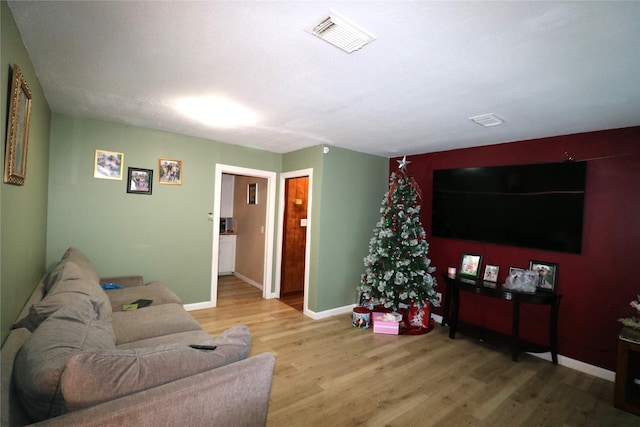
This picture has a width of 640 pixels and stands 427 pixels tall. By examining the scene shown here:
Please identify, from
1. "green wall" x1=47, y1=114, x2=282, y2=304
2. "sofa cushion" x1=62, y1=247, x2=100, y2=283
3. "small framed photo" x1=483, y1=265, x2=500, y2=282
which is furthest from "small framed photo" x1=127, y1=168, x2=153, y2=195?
"small framed photo" x1=483, y1=265, x2=500, y2=282

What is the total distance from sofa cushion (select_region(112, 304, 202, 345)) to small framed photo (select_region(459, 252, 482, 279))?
3.26m

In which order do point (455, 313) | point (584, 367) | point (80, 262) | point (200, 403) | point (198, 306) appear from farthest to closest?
point (198, 306) → point (455, 313) → point (584, 367) → point (80, 262) → point (200, 403)

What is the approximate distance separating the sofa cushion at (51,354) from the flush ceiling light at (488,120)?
3.30m

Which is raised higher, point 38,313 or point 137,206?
point 137,206

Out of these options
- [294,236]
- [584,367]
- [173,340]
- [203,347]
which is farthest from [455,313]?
[203,347]

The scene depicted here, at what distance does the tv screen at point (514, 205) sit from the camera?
3.19 metres

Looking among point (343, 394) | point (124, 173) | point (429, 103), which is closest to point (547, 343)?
point (343, 394)

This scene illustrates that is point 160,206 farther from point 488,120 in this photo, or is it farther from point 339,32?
point 488,120

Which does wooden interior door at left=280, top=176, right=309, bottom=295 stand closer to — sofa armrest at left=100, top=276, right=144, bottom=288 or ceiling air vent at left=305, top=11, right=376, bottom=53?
sofa armrest at left=100, top=276, right=144, bottom=288

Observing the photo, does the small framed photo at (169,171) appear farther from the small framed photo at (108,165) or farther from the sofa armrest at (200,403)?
the sofa armrest at (200,403)

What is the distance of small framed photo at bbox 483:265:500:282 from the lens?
372cm

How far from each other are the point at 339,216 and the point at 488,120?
2277 millimetres

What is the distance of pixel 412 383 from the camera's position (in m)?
2.72

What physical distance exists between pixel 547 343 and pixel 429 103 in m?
3.03
